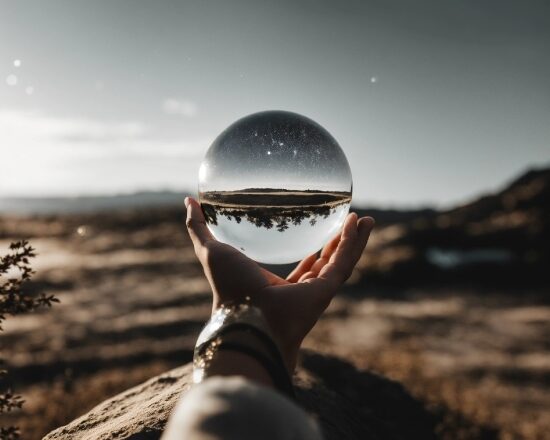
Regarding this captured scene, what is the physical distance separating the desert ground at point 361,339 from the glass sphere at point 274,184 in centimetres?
216

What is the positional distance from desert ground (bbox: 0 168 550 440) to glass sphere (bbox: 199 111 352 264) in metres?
2.16

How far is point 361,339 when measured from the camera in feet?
37.1

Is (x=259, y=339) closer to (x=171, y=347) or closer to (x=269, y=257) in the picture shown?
(x=269, y=257)

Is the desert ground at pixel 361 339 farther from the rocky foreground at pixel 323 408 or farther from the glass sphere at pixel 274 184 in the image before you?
the glass sphere at pixel 274 184

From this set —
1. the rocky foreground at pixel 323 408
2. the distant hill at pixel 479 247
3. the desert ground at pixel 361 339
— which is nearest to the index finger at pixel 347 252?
the rocky foreground at pixel 323 408

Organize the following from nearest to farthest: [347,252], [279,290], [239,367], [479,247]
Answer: [239,367]
[279,290]
[347,252]
[479,247]

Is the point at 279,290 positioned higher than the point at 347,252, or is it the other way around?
the point at 347,252

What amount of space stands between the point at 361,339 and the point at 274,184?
944 cm

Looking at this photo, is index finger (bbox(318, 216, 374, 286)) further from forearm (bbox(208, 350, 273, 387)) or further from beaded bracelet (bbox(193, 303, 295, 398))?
forearm (bbox(208, 350, 273, 387))

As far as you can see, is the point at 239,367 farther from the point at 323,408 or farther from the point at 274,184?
the point at 323,408

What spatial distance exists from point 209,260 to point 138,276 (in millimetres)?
19354

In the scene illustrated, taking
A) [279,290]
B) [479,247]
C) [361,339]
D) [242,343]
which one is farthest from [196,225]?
[479,247]

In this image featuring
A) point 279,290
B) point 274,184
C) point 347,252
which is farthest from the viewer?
point 274,184

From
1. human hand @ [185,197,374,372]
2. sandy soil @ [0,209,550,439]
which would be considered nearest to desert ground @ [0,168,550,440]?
sandy soil @ [0,209,550,439]
